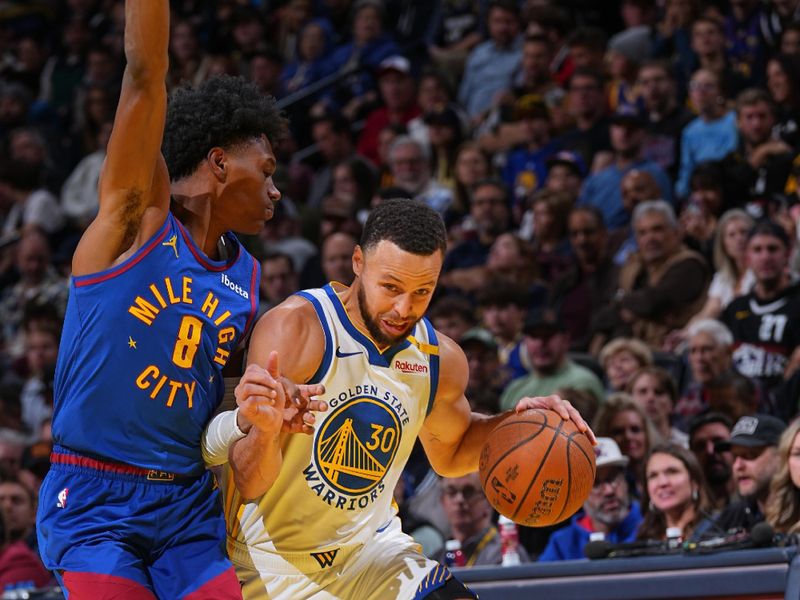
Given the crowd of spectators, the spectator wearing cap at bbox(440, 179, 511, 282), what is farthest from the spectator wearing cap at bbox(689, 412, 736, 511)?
the spectator wearing cap at bbox(440, 179, 511, 282)

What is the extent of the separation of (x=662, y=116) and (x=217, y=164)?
6.90 meters

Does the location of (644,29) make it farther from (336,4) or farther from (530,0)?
(336,4)

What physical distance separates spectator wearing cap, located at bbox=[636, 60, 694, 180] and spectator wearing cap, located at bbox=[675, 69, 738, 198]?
161 millimetres

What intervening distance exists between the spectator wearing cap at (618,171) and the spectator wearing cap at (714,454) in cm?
313

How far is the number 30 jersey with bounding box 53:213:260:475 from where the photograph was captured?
12.4ft

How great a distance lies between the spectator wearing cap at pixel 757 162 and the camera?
917cm

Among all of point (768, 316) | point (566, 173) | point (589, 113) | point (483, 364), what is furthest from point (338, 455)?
point (589, 113)

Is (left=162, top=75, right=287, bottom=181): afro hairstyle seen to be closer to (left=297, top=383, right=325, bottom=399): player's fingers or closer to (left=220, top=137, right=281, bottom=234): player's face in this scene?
(left=220, top=137, right=281, bottom=234): player's face

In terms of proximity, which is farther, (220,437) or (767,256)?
(767,256)

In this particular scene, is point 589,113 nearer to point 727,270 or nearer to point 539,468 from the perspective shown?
point 727,270

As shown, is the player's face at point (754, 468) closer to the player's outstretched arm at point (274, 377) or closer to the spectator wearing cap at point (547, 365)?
the spectator wearing cap at point (547, 365)

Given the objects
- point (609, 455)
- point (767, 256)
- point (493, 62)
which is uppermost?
point (767, 256)

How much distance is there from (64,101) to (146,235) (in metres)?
12.3

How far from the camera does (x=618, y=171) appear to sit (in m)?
10.1
